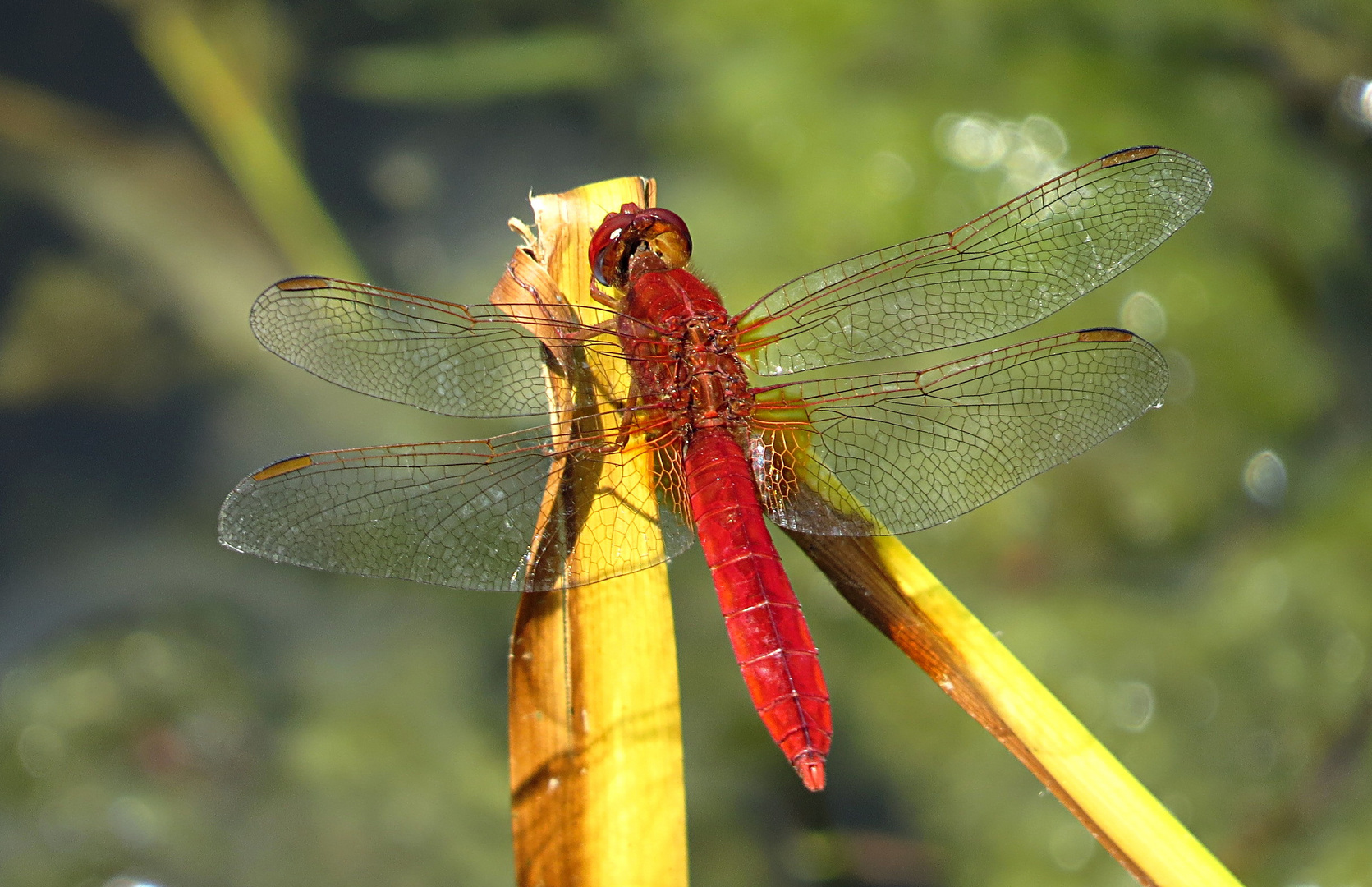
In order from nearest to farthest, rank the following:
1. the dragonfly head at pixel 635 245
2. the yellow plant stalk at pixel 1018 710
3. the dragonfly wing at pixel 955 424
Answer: the yellow plant stalk at pixel 1018 710
the dragonfly wing at pixel 955 424
the dragonfly head at pixel 635 245

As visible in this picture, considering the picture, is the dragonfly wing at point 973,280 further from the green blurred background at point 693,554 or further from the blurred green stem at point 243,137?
the blurred green stem at point 243,137

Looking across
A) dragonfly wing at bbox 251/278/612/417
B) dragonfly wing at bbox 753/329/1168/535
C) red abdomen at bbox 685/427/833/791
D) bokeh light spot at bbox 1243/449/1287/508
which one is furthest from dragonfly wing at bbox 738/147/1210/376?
bokeh light spot at bbox 1243/449/1287/508

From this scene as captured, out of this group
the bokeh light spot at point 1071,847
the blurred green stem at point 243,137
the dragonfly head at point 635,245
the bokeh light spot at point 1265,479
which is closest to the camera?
the dragonfly head at point 635,245

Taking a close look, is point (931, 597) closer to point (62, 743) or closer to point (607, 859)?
point (607, 859)

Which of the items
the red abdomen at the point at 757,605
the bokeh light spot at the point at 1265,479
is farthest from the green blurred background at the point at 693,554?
the red abdomen at the point at 757,605

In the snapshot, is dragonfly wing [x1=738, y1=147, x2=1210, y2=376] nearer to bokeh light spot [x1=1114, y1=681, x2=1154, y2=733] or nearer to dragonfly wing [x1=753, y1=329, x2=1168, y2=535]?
dragonfly wing [x1=753, y1=329, x2=1168, y2=535]

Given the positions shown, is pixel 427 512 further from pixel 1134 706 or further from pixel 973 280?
pixel 1134 706

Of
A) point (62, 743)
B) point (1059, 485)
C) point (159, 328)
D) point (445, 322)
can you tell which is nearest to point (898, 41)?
point (1059, 485)

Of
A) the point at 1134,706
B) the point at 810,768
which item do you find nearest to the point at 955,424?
the point at 810,768
